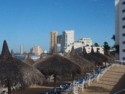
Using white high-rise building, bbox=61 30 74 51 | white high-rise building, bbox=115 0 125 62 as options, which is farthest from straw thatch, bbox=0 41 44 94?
white high-rise building, bbox=61 30 74 51

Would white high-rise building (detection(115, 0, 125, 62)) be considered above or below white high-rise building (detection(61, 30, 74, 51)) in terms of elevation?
below

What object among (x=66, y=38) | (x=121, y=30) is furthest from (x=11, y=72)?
(x=66, y=38)

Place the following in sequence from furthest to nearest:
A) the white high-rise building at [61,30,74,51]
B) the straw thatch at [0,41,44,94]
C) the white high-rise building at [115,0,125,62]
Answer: the white high-rise building at [61,30,74,51] → the white high-rise building at [115,0,125,62] → the straw thatch at [0,41,44,94]

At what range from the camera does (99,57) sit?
119 ft

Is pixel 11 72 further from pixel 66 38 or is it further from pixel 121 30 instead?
pixel 66 38

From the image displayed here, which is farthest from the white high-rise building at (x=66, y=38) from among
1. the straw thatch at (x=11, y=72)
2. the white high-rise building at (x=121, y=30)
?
the straw thatch at (x=11, y=72)

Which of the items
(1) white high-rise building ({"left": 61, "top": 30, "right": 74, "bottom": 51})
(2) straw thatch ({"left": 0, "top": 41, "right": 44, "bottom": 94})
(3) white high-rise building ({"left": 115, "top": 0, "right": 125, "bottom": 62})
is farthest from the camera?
(1) white high-rise building ({"left": 61, "top": 30, "right": 74, "bottom": 51})

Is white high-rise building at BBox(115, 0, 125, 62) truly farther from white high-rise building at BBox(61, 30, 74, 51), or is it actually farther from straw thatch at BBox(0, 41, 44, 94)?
white high-rise building at BBox(61, 30, 74, 51)

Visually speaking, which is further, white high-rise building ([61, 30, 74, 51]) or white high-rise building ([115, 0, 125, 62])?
white high-rise building ([61, 30, 74, 51])

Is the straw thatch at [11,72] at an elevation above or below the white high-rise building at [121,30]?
below

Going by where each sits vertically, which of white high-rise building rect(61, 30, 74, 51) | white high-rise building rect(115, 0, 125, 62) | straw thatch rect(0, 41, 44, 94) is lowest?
straw thatch rect(0, 41, 44, 94)

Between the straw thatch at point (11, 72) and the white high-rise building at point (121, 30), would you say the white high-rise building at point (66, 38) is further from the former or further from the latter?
the straw thatch at point (11, 72)

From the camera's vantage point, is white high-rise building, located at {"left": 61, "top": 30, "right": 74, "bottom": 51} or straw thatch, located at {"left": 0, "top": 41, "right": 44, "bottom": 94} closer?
straw thatch, located at {"left": 0, "top": 41, "right": 44, "bottom": 94}

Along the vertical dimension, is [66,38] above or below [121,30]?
above
